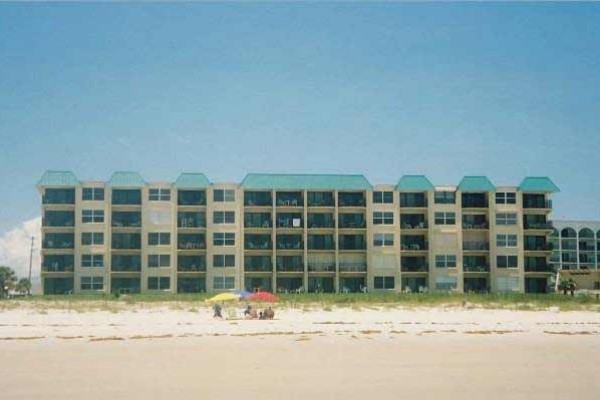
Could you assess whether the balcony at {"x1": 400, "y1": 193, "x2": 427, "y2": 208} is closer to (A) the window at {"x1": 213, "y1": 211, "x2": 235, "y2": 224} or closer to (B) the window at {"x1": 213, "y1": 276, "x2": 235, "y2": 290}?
(A) the window at {"x1": 213, "y1": 211, "x2": 235, "y2": 224}

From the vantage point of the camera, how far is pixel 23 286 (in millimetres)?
90500

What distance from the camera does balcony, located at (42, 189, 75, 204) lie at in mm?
83875

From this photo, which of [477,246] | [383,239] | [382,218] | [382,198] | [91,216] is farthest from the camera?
[477,246]

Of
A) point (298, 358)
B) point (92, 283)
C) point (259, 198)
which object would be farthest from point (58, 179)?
point (298, 358)

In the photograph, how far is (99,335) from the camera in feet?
117

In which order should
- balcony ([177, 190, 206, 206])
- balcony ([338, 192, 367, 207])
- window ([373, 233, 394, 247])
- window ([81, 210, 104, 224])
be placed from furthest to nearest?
window ([373, 233, 394, 247]) → balcony ([338, 192, 367, 207]) → balcony ([177, 190, 206, 206]) → window ([81, 210, 104, 224])

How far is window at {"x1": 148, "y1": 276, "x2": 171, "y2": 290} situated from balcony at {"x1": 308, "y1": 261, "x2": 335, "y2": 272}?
56.5 ft

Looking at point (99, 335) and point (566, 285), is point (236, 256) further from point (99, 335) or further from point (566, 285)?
point (99, 335)

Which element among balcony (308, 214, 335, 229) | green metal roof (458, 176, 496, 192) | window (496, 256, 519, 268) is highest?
green metal roof (458, 176, 496, 192)

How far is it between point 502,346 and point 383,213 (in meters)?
56.9

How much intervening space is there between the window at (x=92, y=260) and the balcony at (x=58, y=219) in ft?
14.2

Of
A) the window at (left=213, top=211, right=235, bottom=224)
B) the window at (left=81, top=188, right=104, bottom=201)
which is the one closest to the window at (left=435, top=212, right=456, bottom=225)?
the window at (left=213, top=211, right=235, bottom=224)

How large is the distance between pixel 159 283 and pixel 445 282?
35.1 metres

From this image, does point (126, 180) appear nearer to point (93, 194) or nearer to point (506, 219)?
point (93, 194)
